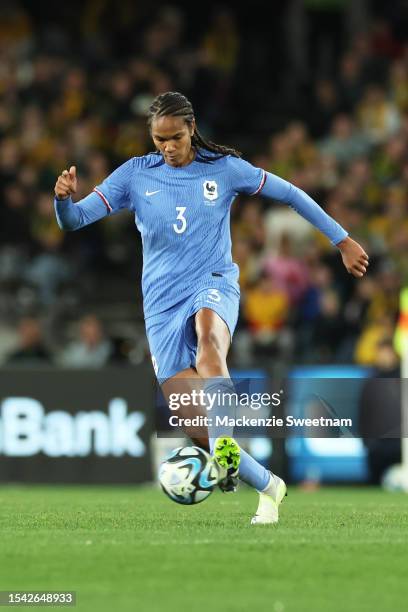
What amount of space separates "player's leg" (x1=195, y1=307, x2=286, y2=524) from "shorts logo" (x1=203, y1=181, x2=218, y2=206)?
0.70m

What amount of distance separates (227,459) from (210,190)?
172cm

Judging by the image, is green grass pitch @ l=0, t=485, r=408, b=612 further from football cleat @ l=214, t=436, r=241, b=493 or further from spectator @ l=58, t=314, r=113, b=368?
spectator @ l=58, t=314, r=113, b=368

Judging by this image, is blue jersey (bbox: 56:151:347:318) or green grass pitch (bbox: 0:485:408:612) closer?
green grass pitch (bbox: 0:485:408:612)

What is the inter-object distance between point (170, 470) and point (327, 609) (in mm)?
2058

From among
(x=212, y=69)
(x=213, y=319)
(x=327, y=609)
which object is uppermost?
(x=212, y=69)

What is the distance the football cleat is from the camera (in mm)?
7570

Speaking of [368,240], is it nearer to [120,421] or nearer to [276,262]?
[276,262]

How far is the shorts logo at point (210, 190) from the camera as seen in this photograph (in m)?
8.48

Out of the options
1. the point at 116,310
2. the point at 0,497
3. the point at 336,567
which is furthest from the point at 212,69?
the point at 336,567

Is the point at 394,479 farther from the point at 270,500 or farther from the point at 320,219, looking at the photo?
the point at 320,219

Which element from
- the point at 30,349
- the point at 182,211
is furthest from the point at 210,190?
the point at 30,349

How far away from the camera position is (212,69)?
2164 centimetres

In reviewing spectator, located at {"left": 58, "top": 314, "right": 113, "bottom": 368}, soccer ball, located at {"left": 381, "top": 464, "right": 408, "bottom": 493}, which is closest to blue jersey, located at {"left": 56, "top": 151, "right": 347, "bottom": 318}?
soccer ball, located at {"left": 381, "top": 464, "right": 408, "bottom": 493}

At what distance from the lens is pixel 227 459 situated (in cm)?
757
